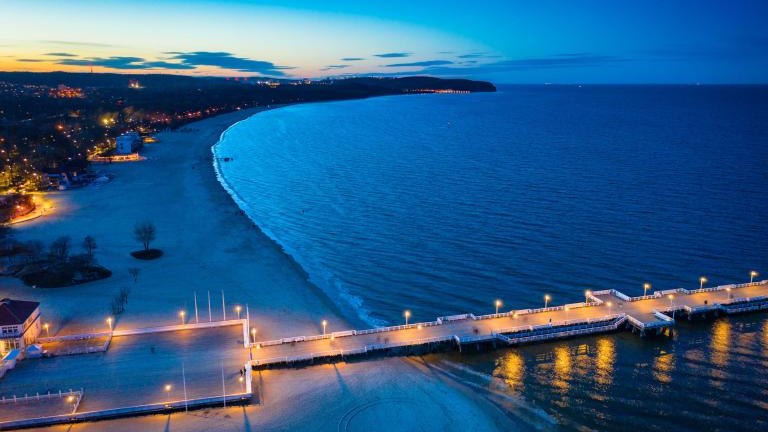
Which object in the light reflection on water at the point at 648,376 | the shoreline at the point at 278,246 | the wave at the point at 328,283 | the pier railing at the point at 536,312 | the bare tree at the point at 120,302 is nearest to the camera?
the light reflection on water at the point at 648,376

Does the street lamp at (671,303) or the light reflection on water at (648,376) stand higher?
the street lamp at (671,303)

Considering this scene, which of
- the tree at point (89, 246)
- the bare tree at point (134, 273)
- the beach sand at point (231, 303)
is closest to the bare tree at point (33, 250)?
the beach sand at point (231, 303)

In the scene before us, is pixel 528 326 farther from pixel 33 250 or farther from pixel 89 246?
pixel 33 250

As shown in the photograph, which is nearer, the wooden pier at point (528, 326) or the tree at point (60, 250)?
the wooden pier at point (528, 326)

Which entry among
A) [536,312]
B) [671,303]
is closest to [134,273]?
[536,312]

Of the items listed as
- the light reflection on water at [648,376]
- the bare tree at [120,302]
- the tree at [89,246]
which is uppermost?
the tree at [89,246]

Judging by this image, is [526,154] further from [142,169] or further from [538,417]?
[538,417]

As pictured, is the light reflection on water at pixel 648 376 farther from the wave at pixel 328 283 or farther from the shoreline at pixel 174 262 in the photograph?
the shoreline at pixel 174 262

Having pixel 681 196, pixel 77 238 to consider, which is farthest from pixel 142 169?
pixel 681 196
